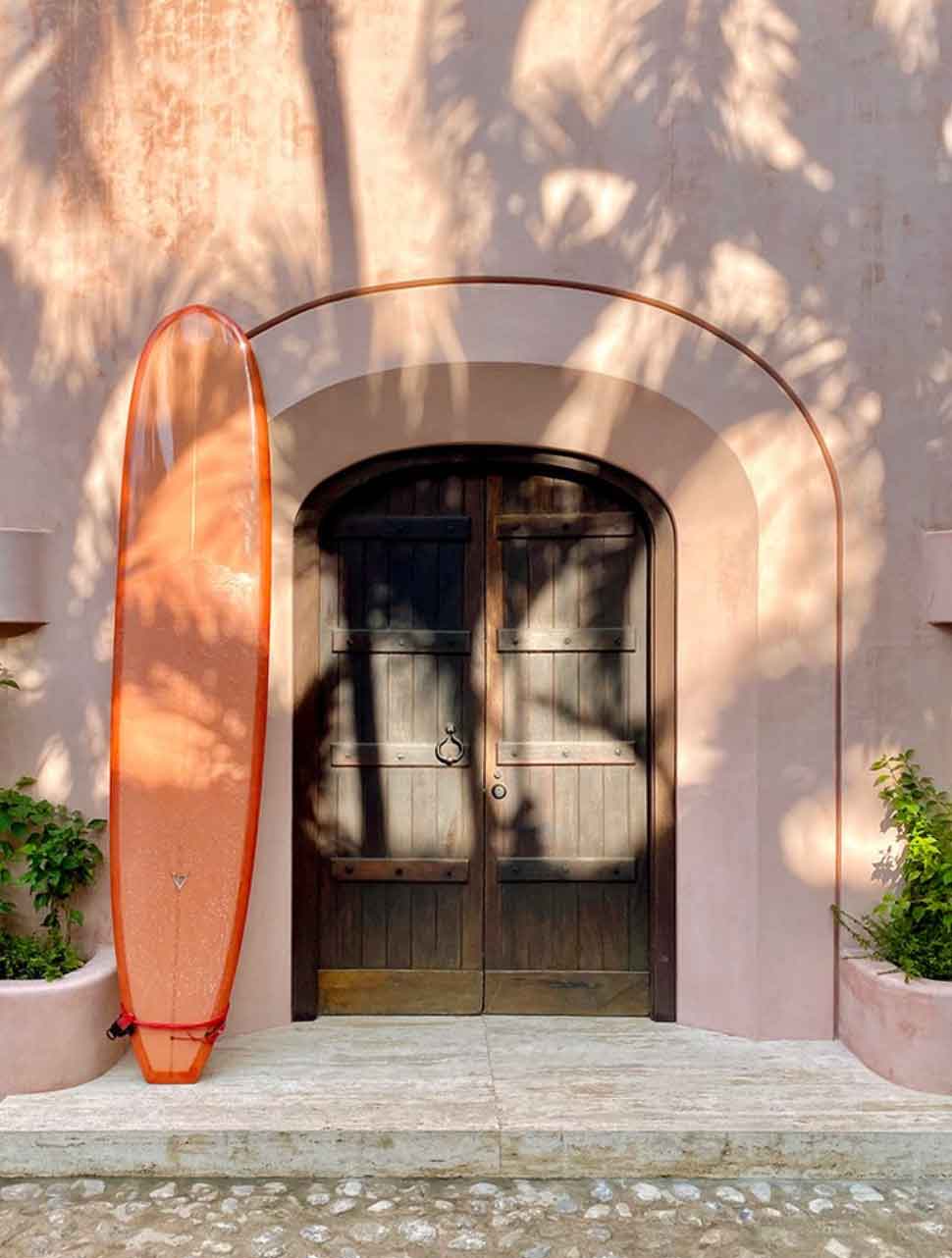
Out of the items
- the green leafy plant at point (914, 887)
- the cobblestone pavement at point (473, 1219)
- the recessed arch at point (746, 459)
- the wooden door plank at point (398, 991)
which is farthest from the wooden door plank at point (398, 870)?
the green leafy plant at point (914, 887)

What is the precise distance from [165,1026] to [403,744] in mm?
1301

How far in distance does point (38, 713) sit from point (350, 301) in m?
1.87

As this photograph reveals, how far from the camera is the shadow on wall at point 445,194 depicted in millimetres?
3729

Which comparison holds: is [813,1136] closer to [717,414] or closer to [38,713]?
[717,414]

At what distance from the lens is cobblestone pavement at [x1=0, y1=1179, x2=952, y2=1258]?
2.62 m

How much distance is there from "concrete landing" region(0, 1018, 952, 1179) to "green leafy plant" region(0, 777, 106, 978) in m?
0.45

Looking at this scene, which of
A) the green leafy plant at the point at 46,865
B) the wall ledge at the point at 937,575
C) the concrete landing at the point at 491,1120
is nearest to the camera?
the concrete landing at the point at 491,1120

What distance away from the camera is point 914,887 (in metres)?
3.52

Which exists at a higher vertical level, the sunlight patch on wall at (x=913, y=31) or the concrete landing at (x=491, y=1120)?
the sunlight patch on wall at (x=913, y=31)

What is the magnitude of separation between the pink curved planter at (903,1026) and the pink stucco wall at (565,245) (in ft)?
0.78

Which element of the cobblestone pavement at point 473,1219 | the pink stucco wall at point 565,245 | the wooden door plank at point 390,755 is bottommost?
the cobblestone pavement at point 473,1219

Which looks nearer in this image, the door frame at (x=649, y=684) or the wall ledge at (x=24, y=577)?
the wall ledge at (x=24, y=577)

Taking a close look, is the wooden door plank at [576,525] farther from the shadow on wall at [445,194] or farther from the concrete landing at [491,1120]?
the concrete landing at [491,1120]

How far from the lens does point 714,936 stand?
384 centimetres
